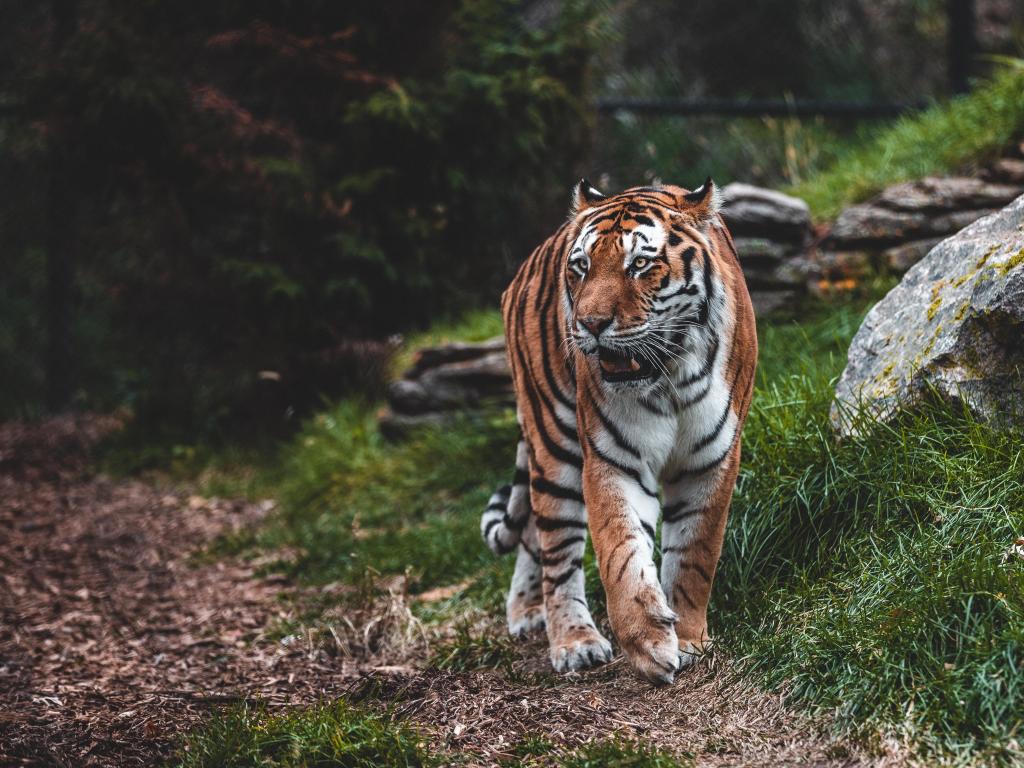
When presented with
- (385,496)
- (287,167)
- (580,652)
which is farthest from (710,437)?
(287,167)

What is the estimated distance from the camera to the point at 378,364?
8438mm

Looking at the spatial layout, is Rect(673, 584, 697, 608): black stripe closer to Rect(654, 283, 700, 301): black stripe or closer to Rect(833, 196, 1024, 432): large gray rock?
Rect(833, 196, 1024, 432): large gray rock

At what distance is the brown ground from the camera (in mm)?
3449

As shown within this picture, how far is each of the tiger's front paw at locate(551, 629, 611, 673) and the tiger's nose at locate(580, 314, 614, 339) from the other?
124cm

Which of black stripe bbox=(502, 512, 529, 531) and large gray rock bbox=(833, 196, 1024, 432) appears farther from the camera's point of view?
black stripe bbox=(502, 512, 529, 531)

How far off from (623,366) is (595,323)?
0.66 feet

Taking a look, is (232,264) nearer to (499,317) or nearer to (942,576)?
(499,317)

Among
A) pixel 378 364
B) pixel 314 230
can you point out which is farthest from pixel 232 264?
pixel 378 364

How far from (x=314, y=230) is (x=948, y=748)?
6734 millimetres

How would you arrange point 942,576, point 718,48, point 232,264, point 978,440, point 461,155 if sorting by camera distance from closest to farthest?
point 942,576 < point 978,440 < point 232,264 < point 461,155 < point 718,48

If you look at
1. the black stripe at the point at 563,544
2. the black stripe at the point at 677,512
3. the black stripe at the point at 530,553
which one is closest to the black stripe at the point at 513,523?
the black stripe at the point at 530,553

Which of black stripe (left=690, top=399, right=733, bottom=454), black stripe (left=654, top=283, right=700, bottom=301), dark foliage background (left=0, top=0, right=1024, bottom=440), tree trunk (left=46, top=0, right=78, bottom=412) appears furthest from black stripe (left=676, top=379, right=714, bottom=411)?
tree trunk (left=46, top=0, right=78, bottom=412)

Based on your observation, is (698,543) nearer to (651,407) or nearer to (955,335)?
(651,407)

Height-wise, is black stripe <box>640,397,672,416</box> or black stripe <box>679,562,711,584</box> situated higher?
black stripe <box>640,397,672,416</box>
